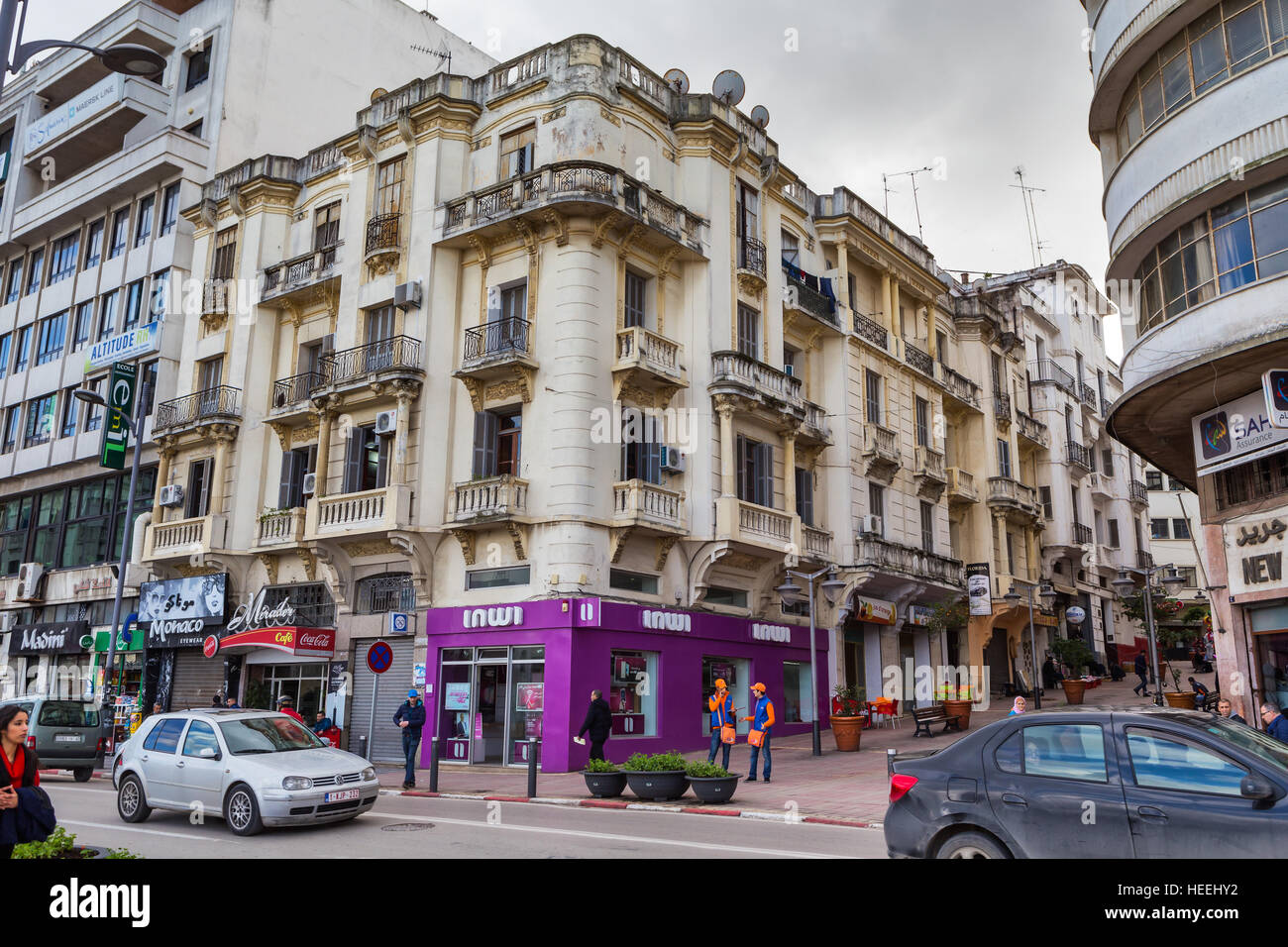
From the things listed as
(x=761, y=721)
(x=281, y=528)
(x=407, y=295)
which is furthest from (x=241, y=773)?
(x=281, y=528)

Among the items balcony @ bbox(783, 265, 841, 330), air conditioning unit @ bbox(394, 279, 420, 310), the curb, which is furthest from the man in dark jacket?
balcony @ bbox(783, 265, 841, 330)

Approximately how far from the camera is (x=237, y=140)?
118 ft

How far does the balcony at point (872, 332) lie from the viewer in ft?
107

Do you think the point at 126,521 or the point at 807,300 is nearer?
the point at 126,521

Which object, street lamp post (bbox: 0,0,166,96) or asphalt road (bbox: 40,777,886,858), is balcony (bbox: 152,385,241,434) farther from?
street lamp post (bbox: 0,0,166,96)

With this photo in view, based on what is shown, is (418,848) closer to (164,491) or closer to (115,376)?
(164,491)

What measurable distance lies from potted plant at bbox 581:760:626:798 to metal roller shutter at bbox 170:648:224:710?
1779cm

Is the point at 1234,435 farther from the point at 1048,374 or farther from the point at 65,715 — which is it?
the point at 1048,374

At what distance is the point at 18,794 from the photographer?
6.27 m

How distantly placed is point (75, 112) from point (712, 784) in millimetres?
39295

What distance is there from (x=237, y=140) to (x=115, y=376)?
32.4 ft

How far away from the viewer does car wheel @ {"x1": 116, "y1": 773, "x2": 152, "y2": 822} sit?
43.3ft

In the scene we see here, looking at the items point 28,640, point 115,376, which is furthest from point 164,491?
point 28,640

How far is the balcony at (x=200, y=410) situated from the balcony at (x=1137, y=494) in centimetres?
4454
